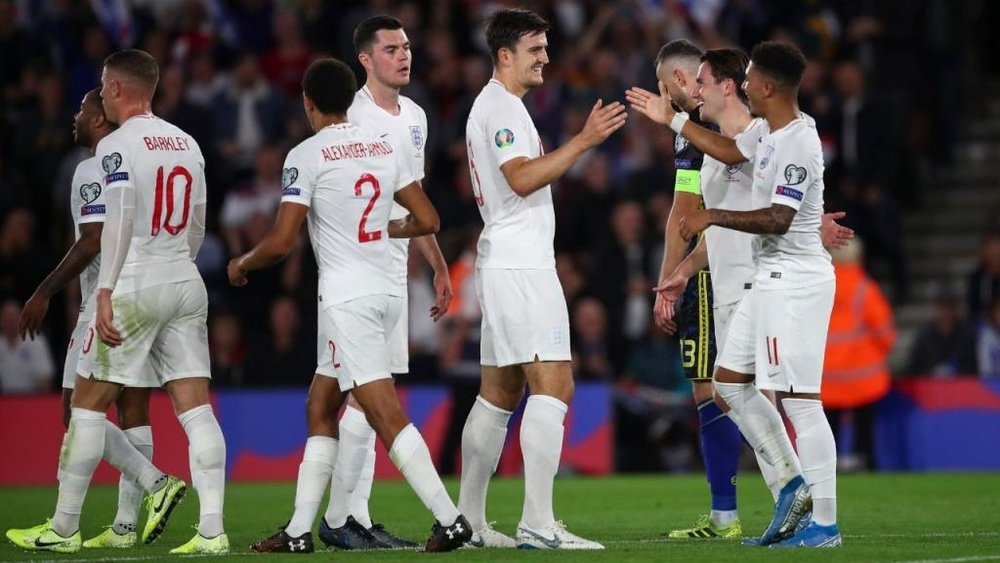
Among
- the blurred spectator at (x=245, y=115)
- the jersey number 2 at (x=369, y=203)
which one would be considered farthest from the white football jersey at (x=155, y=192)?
the blurred spectator at (x=245, y=115)

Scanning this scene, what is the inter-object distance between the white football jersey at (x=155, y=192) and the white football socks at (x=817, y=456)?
135 inches

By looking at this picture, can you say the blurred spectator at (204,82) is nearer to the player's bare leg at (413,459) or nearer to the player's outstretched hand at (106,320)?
the player's outstretched hand at (106,320)

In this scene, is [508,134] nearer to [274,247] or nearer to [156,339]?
[274,247]

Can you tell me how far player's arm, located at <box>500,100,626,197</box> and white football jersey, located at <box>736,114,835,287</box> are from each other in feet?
2.79

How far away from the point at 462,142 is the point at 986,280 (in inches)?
238

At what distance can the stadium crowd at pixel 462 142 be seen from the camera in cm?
1775

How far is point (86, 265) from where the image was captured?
31.1 feet

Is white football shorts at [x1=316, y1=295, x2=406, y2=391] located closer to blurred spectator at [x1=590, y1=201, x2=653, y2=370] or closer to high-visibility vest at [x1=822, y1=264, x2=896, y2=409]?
high-visibility vest at [x1=822, y1=264, x2=896, y2=409]

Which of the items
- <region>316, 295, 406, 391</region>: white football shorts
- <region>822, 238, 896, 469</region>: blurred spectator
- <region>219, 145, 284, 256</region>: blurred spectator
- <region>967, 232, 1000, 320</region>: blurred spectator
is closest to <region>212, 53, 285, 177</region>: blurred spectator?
<region>219, 145, 284, 256</region>: blurred spectator

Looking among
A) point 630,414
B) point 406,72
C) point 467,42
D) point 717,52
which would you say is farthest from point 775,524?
point 467,42

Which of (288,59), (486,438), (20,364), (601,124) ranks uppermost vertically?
(288,59)

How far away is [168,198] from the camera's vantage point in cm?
930

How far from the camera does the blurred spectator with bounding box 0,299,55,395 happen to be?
17.3m

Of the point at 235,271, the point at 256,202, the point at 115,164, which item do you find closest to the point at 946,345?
the point at 256,202
